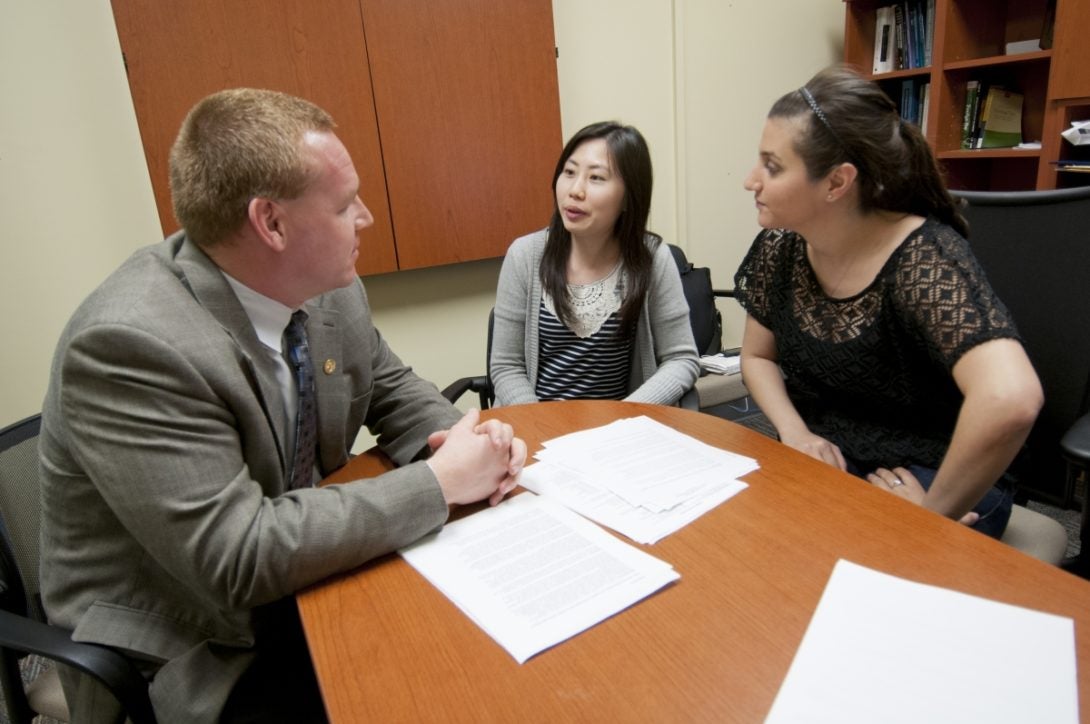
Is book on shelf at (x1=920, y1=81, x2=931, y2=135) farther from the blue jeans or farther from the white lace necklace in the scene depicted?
the blue jeans

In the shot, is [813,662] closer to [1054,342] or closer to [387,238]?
[1054,342]

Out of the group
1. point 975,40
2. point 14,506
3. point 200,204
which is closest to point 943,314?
point 200,204

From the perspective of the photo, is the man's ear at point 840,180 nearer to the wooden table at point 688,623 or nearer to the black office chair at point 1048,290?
the black office chair at point 1048,290

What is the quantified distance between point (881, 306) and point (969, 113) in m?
2.29

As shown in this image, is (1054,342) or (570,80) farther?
(570,80)

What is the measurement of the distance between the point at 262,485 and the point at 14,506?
1.57 ft

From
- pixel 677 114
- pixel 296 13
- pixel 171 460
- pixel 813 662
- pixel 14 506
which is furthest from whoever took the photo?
pixel 677 114

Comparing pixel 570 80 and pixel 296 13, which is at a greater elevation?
pixel 296 13

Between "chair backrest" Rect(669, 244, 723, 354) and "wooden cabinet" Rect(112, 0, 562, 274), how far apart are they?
0.62m

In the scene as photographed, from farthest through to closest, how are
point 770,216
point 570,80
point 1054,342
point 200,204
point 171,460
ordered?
1. point 570,80
2. point 770,216
3. point 1054,342
4. point 200,204
5. point 171,460

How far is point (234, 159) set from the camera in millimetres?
955

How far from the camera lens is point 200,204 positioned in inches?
38.6

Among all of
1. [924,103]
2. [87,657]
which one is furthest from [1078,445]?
[924,103]

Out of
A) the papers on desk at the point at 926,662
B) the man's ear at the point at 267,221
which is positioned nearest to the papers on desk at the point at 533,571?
the papers on desk at the point at 926,662
